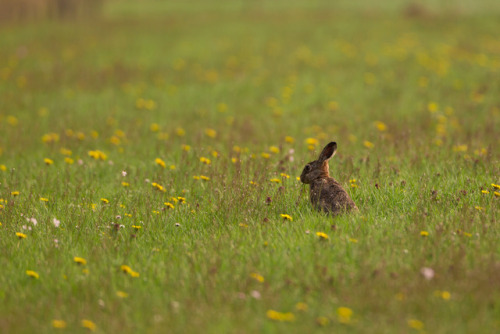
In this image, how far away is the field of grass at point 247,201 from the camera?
3.34 metres

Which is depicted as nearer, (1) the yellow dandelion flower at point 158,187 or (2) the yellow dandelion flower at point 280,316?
(2) the yellow dandelion flower at point 280,316

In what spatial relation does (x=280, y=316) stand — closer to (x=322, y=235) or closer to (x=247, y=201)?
(x=322, y=235)

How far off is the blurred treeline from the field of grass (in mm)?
11618

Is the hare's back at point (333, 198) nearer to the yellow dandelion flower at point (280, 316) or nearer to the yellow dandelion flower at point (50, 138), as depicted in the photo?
the yellow dandelion flower at point (280, 316)

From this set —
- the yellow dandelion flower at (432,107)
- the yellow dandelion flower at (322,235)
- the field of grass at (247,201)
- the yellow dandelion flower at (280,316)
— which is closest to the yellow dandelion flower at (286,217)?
the field of grass at (247,201)

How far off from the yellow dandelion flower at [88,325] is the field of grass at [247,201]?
0.02 metres

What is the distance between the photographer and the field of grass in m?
3.34

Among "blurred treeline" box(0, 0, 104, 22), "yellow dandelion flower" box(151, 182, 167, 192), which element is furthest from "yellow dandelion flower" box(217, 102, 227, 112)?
"blurred treeline" box(0, 0, 104, 22)

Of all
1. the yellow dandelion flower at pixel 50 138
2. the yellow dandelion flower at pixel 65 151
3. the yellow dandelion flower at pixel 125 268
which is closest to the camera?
the yellow dandelion flower at pixel 125 268

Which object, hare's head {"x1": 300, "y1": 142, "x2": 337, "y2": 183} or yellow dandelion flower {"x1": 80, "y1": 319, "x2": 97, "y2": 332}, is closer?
yellow dandelion flower {"x1": 80, "y1": 319, "x2": 97, "y2": 332}

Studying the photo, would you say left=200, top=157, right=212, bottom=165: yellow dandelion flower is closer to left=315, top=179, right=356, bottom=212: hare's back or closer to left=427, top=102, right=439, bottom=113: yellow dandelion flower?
left=315, top=179, right=356, bottom=212: hare's back

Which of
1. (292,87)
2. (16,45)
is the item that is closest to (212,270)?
(292,87)

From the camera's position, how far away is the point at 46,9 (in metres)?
24.8

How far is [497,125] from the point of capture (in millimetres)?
7945
